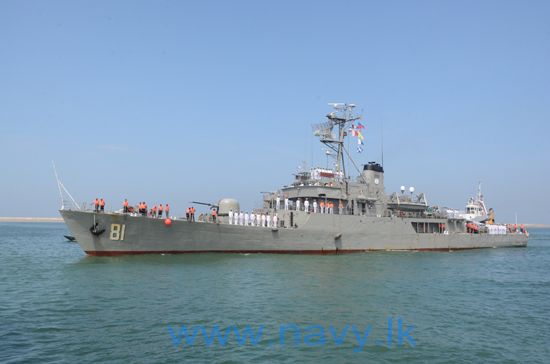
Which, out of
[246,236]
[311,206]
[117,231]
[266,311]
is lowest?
[266,311]

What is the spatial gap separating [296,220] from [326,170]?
589cm

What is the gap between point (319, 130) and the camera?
106 ft

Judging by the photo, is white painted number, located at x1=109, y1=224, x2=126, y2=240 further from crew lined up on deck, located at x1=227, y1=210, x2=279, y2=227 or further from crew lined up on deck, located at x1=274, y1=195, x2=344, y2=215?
crew lined up on deck, located at x1=274, y1=195, x2=344, y2=215

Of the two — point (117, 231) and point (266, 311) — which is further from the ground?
point (117, 231)

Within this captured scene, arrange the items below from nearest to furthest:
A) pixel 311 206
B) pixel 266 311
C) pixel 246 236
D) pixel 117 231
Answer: pixel 266 311
pixel 117 231
pixel 246 236
pixel 311 206

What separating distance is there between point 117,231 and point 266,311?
12732 mm

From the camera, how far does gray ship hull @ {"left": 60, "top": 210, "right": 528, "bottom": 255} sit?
874 inches

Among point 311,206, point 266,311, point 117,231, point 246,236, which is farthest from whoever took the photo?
point 311,206

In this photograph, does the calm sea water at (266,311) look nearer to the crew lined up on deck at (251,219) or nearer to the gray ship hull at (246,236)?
the gray ship hull at (246,236)

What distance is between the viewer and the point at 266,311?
1263 cm

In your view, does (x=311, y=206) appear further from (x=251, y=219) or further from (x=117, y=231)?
(x=117, y=231)

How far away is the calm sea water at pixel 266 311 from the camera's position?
9250 mm

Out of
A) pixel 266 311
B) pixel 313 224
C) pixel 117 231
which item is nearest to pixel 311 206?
pixel 313 224

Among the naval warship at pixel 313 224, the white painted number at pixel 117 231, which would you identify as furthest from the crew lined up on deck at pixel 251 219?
the white painted number at pixel 117 231
